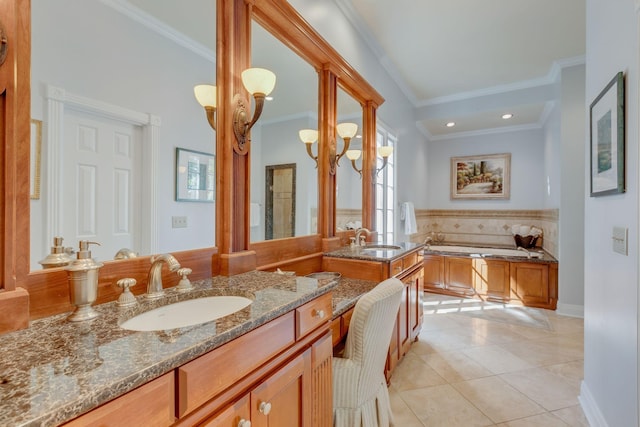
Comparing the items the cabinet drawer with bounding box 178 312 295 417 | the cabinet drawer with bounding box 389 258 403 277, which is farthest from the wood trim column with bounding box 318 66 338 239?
the cabinet drawer with bounding box 178 312 295 417

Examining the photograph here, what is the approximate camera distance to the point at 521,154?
193 inches

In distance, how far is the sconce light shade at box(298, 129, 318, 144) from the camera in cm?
208

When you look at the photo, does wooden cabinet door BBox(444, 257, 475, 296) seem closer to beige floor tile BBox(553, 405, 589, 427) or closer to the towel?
beige floor tile BBox(553, 405, 589, 427)

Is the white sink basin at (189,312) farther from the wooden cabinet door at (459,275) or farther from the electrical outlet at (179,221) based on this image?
the wooden cabinet door at (459,275)

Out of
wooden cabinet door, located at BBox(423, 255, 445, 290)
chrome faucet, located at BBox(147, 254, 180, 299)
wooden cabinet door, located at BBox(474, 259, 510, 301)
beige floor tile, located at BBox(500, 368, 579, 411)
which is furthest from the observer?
wooden cabinet door, located at BBox(423, 255, 445, 290)

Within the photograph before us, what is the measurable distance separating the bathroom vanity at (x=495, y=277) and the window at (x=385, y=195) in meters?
1.11

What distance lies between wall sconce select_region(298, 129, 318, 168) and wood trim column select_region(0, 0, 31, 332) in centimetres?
144

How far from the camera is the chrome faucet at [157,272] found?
0.99 m

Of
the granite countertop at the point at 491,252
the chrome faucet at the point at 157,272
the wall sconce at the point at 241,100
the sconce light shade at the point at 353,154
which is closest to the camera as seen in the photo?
the chrome faucet at the point at 157,272

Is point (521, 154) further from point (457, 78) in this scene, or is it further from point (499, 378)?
point (499, 378)

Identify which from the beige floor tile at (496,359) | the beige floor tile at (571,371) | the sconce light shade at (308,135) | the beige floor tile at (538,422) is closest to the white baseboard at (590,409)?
the beige floor tile at (538,422)

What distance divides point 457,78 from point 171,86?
12.7 ft

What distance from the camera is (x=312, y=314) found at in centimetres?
108

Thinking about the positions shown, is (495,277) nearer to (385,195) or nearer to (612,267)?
(385,195)
